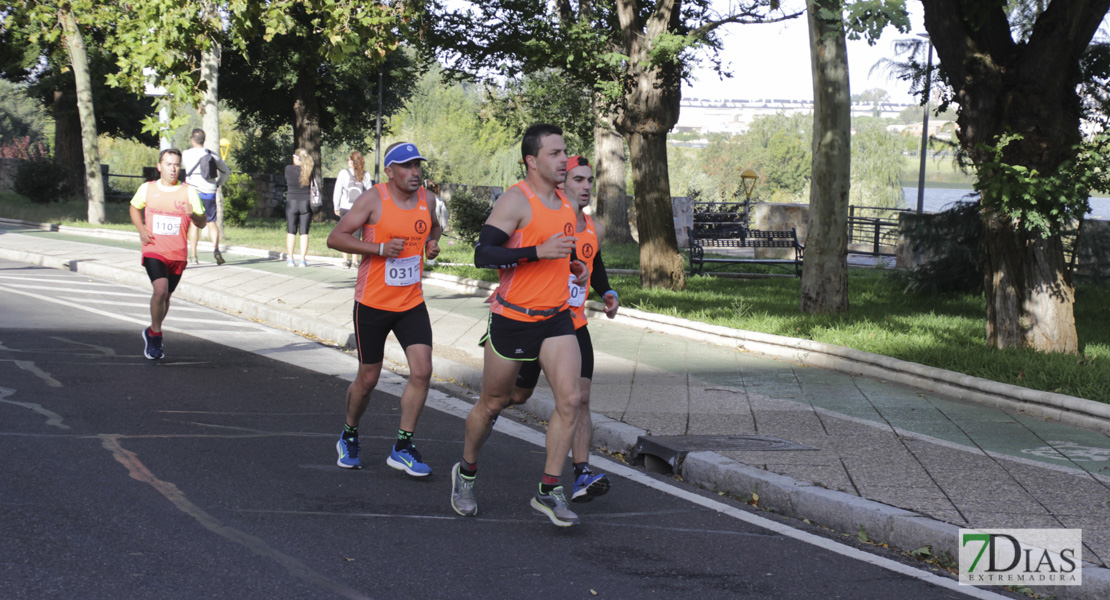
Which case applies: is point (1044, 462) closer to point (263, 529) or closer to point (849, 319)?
point (263, 529)

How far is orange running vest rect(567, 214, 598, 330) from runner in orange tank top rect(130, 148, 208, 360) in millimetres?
5089

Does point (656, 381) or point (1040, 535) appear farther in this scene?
point (656, 381)

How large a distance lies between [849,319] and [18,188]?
31.5 m

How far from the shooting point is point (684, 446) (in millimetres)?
6762

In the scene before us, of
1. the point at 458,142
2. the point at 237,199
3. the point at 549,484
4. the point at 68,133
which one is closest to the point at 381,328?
the point at 549,484

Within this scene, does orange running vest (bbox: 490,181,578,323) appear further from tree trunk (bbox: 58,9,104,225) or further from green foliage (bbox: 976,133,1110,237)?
tree trunk (bbox: 58,9,104,225)

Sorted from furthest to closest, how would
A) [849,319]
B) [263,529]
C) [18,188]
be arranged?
[18,188]
[849,319]
[263,529]

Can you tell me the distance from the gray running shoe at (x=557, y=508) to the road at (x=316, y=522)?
8cm

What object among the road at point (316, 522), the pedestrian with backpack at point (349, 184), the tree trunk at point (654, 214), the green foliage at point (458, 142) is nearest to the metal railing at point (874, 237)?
the tree trunk at point (654, 214)

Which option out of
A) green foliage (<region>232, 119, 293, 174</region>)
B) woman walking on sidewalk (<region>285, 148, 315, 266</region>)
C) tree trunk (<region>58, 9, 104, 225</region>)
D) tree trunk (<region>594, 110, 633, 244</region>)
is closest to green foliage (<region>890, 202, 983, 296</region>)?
woman walking on sidewalk (<region>285, 148, 315, 266</region>)

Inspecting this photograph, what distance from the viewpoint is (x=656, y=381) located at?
29.7 feet

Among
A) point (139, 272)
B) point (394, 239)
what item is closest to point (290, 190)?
point (139, 272)

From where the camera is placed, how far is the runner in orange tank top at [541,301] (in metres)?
5.18

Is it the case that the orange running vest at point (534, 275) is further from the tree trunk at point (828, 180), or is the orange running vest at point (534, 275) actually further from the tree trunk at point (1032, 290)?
the tree trunk at point (828, 180)
